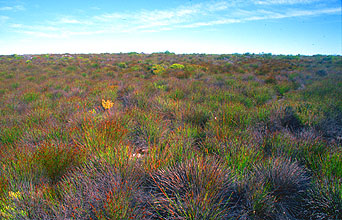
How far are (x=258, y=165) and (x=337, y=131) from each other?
297cm

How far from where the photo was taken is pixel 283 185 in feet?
6.82

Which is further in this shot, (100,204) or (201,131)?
(201,131)

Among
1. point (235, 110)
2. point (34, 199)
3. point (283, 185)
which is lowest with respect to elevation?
point (283, 185)

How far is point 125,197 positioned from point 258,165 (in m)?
1.86

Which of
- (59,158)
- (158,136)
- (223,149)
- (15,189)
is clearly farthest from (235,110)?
(15,189)

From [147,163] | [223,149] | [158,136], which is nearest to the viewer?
[147,163]

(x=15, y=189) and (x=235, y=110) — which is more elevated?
(x=235, y=110)

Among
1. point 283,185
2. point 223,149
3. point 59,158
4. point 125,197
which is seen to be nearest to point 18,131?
point 59,158

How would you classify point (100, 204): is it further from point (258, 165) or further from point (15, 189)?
point (258, 165)

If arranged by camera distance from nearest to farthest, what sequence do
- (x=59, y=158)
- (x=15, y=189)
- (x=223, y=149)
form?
(x=15, y=189), (x=59, y=158), (x=223, y=149)

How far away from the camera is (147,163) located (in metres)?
2.32

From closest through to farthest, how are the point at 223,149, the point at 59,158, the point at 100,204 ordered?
the point at 100,204, the point at 59,158, the point at 223,149

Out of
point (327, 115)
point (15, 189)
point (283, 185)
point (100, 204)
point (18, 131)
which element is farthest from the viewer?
point (327, 115)

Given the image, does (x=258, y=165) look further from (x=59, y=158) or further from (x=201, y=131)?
(x=59, y=158)
